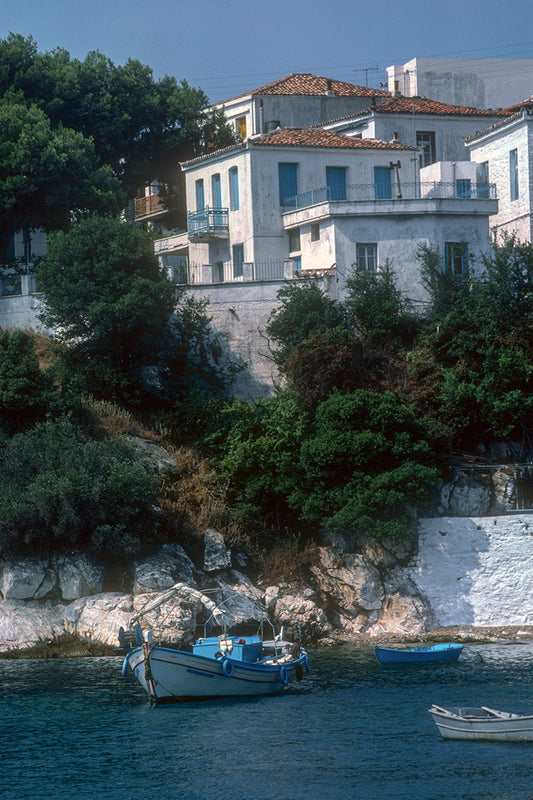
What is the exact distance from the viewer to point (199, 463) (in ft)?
138

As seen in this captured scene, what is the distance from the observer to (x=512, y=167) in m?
51.7

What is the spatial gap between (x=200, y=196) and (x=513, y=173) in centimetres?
1513

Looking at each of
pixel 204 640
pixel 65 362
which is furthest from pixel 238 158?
pixel 204 640

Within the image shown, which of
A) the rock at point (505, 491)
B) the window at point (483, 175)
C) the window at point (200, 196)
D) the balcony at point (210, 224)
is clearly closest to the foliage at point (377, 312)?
the rock at point (505, 491)

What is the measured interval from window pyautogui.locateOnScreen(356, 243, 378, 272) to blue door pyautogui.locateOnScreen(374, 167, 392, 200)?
3903 millimetres

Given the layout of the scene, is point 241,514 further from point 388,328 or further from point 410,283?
point 410,283

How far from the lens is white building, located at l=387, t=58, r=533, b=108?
64.8 metres

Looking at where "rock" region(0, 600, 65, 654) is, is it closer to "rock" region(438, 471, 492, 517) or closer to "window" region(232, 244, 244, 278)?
"rock" region(438, 471, 492, 517)

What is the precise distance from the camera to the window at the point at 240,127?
65125mm

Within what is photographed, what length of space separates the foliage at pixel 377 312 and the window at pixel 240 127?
22.5 metres

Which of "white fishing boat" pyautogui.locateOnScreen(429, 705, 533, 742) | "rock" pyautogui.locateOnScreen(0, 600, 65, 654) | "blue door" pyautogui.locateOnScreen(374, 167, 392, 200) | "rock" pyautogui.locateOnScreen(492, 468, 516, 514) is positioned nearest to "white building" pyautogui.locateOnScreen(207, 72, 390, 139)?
"blue door" pyautogui.locateOnScreen(374, 167, 392, 200)

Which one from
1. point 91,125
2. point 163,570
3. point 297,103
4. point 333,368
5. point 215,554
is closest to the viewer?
point 163,570

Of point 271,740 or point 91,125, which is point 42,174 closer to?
point 91,125

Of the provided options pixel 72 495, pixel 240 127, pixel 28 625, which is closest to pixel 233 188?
pixel 240 127
